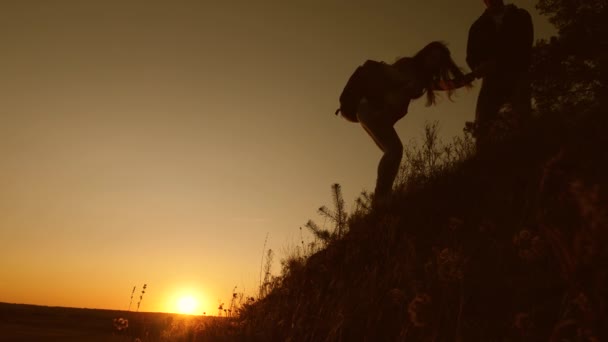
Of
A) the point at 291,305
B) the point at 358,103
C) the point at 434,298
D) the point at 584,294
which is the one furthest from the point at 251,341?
the point at 358,103

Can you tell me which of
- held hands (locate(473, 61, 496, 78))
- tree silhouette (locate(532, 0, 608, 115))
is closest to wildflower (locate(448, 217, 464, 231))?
held hands (locate(473, 61, 496, 78))

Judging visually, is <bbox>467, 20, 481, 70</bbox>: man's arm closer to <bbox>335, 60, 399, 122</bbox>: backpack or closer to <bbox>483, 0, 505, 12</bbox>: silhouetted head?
<bbox>483, 0, 505, 12</bbox>: silhouetted head

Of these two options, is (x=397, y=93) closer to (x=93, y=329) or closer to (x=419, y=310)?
(x=419, y=310)

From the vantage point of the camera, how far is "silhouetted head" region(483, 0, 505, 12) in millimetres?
5051

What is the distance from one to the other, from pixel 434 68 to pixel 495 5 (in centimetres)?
155

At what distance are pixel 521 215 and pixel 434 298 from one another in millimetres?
1165

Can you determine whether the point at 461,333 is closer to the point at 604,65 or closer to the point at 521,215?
the point at 521,215

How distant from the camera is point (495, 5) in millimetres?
5078

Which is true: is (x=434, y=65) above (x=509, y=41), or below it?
below

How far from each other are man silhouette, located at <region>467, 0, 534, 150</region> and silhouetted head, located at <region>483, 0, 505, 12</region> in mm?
70

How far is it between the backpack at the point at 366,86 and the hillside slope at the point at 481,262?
3.83 ft

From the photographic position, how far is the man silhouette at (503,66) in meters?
4.71

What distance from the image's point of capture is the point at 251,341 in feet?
9.42

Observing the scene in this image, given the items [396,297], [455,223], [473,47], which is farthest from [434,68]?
[396,297]
